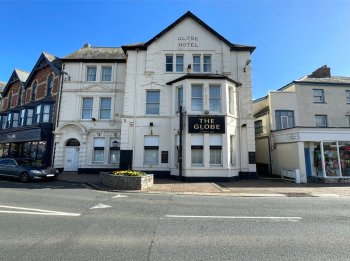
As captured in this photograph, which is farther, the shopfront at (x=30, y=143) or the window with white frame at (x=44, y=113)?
the window with white frame at (x=44, y=113)

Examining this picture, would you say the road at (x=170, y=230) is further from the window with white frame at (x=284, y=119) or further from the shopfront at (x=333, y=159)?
the window with white frame at (x=284, y=119)

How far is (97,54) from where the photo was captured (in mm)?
21984

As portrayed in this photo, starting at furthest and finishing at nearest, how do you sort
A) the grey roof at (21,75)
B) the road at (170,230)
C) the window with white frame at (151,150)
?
the grey roof at (21,75), the window with white frame at (151,150), the road at (170,230)

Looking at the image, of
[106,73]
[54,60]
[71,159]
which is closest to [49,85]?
[54,60]

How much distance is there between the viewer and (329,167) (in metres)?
16.7

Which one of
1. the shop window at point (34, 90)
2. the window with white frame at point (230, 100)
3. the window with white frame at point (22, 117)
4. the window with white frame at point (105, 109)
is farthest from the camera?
the shop window at point (34, 90)

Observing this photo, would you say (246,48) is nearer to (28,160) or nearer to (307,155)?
(307,155)

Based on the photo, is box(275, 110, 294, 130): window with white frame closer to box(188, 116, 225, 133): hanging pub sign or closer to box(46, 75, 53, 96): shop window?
box(188, 116, 225, 133): hanging pub sign

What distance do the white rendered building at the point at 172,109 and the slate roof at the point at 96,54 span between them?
0.39 m

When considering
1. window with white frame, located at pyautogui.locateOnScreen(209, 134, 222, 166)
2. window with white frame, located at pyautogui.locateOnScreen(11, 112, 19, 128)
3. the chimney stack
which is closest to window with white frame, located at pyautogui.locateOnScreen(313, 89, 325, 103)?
the chimney stack

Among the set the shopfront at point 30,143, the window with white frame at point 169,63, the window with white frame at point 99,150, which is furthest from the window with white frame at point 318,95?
the shopfront at point 30,143

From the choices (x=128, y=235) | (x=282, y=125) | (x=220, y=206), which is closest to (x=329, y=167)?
(x=282, y=125)

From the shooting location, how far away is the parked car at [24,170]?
1434cm

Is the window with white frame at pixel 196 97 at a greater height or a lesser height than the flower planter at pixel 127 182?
greater
